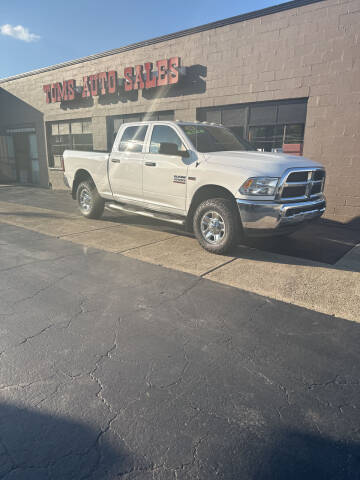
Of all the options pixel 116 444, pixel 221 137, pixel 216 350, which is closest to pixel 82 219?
pixel 221 137

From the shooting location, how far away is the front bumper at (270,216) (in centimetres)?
502

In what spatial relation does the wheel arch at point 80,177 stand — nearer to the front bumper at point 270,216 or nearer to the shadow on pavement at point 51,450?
the front bumper at point 270,216

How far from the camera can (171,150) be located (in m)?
5.84

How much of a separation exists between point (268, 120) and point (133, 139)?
172 inches

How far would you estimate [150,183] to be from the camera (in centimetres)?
A: 654

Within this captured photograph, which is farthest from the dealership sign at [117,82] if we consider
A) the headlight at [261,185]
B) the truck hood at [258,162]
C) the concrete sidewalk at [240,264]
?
the headlight at [261,185]

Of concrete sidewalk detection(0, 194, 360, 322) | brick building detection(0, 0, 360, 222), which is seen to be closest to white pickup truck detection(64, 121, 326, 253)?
concrete sidewalk detection(0, 194, 360, 322)

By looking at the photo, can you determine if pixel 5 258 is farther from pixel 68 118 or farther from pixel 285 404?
pixel 68 118

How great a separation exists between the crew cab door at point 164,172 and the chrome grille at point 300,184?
5.60 ft

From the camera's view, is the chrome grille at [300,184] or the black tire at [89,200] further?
the black tire at [89,200]

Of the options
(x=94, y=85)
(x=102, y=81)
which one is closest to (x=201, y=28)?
(x=102, y=81)

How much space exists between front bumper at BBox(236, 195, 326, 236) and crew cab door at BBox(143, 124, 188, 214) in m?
1.29

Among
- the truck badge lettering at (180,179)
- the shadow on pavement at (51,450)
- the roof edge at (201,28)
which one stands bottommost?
the shadow on pavement at (51,450)

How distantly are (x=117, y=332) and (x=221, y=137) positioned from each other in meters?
4.53
